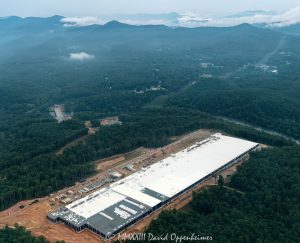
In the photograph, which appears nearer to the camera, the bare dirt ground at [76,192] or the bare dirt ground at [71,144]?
the bare dirt ground at [76,192]

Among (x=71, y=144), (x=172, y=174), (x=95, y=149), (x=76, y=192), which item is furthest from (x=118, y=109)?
(x=76, y=192)

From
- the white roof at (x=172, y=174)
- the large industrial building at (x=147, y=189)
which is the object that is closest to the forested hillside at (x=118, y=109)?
the white roof at (x=172, y=174)

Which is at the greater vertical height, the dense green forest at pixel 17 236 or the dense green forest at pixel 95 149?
the dense green forest at pixel 17 236

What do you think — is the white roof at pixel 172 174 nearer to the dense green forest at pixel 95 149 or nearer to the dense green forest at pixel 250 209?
the dense green forest at pixel 250 209

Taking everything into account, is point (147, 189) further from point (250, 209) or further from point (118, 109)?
point (118, 109)

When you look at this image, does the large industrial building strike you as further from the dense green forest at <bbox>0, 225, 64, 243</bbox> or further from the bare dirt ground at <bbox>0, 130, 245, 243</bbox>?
the dense green forest at <bbox>0, 225, 64, 243</bbox>

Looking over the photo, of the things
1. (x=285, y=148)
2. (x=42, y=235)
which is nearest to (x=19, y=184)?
(x=42, y=235)
